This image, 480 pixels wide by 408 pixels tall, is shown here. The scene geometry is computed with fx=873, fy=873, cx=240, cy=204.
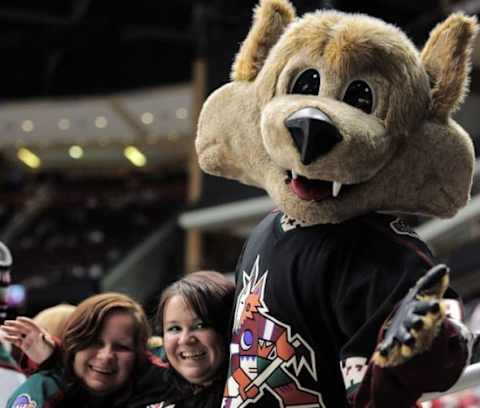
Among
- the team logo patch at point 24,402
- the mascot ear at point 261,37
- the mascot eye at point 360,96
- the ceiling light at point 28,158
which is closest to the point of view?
the mascot eye at point 360,96

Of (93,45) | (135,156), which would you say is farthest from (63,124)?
(93,45)

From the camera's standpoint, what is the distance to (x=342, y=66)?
1.22m

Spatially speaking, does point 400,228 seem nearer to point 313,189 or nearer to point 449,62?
point 313,189

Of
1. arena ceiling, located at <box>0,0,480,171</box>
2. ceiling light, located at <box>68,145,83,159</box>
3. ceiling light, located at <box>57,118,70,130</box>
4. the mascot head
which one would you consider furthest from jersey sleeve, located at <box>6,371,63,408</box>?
ceiling light, located at <box>68,145,83,159</box>

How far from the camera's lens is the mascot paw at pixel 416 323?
3.19 ft

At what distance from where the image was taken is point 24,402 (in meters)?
1.65

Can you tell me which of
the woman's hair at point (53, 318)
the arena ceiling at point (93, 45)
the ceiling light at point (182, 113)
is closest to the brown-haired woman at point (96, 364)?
the woman's hair at point (53, 318)

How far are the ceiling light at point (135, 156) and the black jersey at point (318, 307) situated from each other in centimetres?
1597

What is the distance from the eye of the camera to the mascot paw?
3.19 ft

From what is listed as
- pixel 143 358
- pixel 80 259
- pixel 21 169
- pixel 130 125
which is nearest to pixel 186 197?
pixel 130 125

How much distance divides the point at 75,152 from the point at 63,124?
1922mm

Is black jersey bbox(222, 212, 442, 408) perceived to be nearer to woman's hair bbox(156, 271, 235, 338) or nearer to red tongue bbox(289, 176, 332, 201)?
red tongue bbox(289, 176, 332, 201)

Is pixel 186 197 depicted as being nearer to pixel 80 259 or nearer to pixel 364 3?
pixel 80 259

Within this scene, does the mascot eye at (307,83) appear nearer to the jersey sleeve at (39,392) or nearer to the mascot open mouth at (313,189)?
the mascot open mouth at (313,189)
